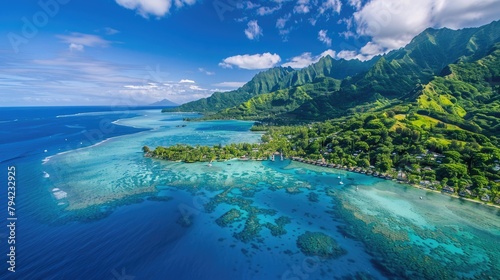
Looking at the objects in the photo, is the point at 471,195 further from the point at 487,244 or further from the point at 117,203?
the point at 117,203

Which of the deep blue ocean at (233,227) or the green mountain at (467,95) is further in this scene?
the green mountain at (467,95)

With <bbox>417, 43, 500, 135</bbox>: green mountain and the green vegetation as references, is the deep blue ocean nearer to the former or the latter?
the green vegetation

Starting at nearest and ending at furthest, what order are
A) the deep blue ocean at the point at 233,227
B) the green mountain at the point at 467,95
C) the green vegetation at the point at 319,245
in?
the deep blue ocean at the point at 233,227
the green vegetation at the point at 319,245
the green mountain at the point at 467,95

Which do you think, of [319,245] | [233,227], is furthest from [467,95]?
[233,227]

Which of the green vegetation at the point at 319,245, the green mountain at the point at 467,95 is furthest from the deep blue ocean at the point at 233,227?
the green mountain at the point at 467,95

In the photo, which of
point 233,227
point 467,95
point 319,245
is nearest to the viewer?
point 319,245

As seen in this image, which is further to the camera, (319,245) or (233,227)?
(233,227)

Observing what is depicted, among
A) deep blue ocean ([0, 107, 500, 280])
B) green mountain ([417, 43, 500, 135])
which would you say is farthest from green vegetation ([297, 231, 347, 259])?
green mountain ([417, 43, 500, 135])

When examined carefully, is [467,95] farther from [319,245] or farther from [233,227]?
[233,227]

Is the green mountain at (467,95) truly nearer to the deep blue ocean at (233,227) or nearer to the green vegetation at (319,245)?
the deep blue ocean at (233,227)
